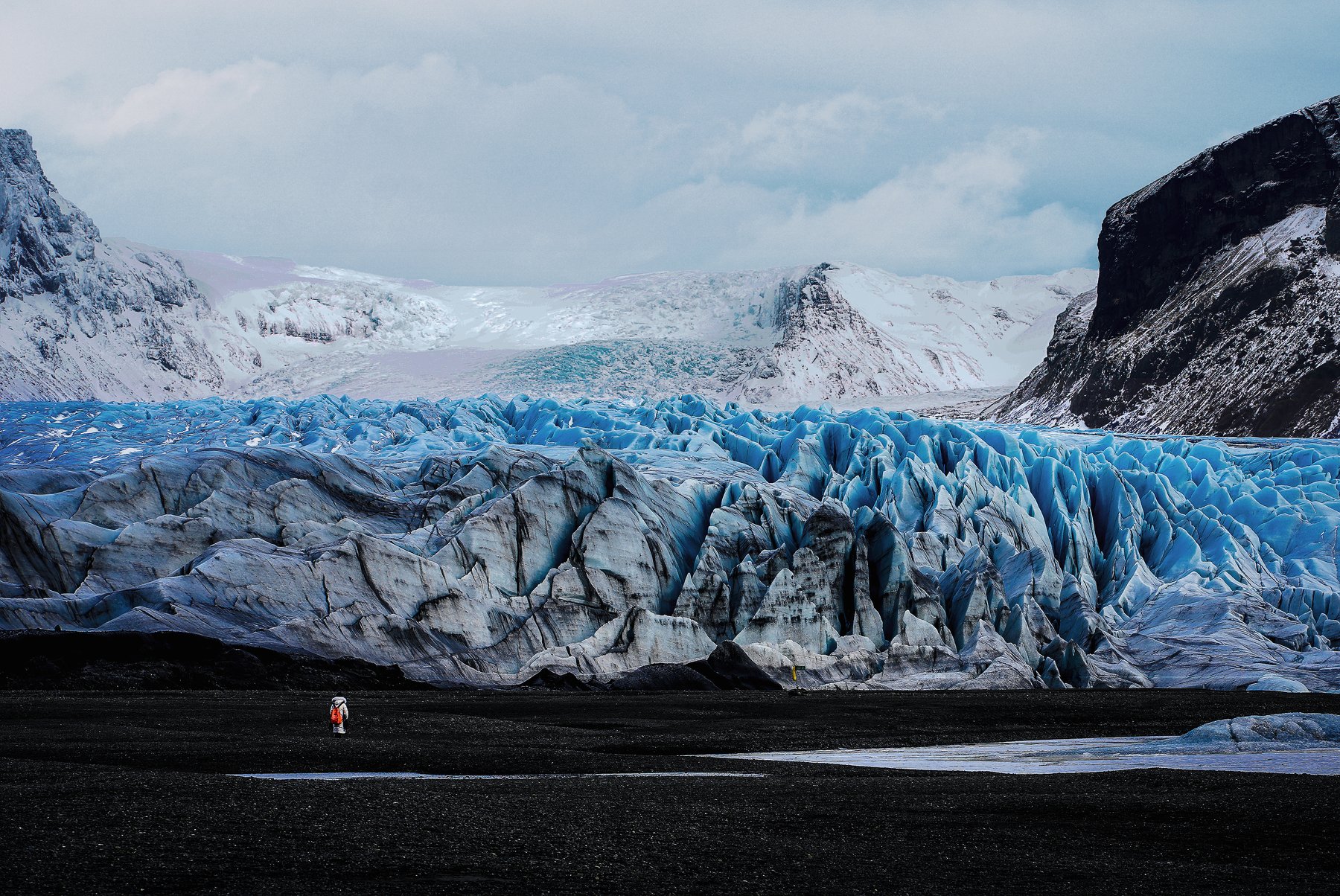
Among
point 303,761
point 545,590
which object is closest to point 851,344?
point 545,590

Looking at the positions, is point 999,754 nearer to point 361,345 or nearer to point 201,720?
point 201,720

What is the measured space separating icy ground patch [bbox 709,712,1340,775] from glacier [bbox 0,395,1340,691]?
12.9 meters

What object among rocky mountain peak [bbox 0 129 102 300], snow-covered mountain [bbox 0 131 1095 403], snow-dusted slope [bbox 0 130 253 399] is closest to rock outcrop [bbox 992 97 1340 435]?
snow-covered mountain [bbox 0 131 1095 403]

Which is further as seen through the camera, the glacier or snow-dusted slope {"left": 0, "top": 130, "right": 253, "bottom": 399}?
snow-dusted slope {"left": 0, "top": 130, "right": 253, "bottom": 399}

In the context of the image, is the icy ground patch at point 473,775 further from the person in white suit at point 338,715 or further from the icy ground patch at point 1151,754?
the person in white suit at point 338,715

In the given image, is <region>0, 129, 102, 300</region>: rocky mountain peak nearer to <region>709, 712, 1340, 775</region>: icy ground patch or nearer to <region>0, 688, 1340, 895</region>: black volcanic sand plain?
<region>0, 688, 1340, 895</region>: black volcanic sand plain

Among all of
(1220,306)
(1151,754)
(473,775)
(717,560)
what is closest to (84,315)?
(1220,306)

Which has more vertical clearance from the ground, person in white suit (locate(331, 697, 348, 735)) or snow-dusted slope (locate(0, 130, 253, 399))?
snow-dusted slope (locate(0, 130, 253, 399))

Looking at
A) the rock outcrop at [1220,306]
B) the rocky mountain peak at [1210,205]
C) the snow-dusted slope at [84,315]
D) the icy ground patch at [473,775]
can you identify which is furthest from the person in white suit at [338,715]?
the snow-dusted slope at [84,315]

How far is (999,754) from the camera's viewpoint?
16438mm

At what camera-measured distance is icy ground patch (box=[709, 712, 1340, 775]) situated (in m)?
14.7

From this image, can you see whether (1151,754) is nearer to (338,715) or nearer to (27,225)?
(338,715)

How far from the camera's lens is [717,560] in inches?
1383

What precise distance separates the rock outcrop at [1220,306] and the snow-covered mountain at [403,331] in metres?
22.4
